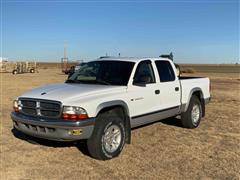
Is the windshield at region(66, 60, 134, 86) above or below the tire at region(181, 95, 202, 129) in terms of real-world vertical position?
above

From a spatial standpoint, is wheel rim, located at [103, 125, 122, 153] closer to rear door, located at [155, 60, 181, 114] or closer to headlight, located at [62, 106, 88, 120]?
headlight, located at [62, 106, 88, 120]

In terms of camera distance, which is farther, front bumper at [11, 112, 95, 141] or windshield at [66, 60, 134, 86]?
windshield at [66, 60, 134, 86]

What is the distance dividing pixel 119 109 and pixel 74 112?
3.44 feet

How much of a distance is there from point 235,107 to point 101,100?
8.13 metres

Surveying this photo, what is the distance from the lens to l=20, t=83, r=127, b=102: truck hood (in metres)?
5.48

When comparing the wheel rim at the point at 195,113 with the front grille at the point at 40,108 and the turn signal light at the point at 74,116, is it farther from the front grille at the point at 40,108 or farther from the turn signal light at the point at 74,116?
the front grille at the point at 40,108

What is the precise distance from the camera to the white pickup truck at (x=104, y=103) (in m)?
5.32

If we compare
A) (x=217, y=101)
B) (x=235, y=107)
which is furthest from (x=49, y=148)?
(x=217, y=101)

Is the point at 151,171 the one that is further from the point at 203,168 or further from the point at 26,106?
the point at 26,106

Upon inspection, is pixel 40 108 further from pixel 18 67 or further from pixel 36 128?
pixel 18 67

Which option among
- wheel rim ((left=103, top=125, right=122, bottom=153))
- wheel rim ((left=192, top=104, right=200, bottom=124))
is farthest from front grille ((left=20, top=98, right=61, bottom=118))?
wheel rim ((left=192, top=104, right=200, bottom=124))

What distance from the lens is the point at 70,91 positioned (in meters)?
5.74

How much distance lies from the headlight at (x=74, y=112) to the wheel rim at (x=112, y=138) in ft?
1.98

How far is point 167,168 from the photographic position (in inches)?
210
